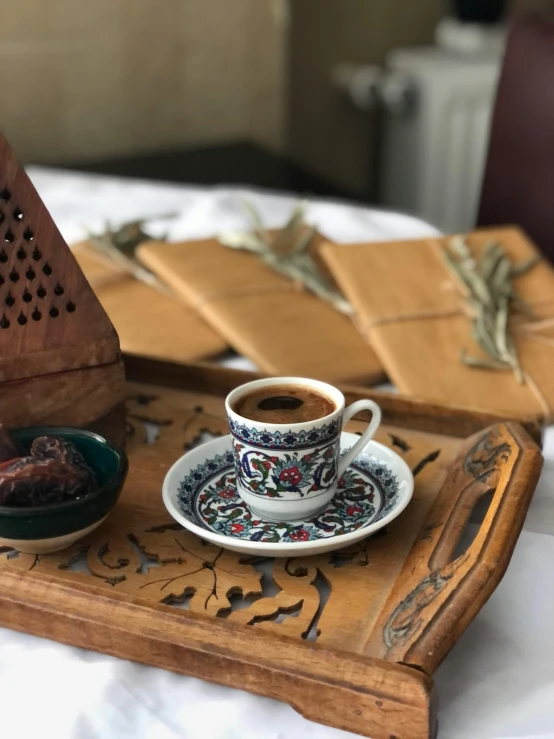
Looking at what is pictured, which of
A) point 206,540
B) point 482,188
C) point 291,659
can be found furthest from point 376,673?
point 482,188

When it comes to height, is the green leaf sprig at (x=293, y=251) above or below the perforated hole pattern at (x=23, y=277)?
below

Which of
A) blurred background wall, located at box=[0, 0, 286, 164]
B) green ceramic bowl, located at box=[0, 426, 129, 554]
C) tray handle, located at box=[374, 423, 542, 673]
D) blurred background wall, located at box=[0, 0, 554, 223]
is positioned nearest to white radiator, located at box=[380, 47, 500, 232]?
blurred background wall, located at box=[0, 0, 554, 223]

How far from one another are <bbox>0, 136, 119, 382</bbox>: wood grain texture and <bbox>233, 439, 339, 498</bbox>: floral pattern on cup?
14cm

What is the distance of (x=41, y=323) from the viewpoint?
62 cm

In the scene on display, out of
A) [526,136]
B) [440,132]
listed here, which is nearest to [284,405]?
[526,136]

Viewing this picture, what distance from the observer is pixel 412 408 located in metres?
0.72

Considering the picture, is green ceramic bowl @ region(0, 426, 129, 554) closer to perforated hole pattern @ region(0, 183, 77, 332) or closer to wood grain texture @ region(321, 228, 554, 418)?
perforated hole pattern @ region(0, 183, 77, 332)

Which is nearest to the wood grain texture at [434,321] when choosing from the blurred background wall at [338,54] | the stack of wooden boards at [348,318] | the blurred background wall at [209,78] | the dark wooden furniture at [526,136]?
the stack of wooden boards at [348,318]

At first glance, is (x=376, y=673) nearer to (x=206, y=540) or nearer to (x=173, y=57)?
(x=206, y=540)

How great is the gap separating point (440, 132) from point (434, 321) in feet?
4.51

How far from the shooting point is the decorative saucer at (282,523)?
1.75ft

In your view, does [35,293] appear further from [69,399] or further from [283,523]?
[283,523]

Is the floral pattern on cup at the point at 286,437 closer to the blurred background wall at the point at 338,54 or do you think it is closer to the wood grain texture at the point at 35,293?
the wood grain texture at the point at 35,293

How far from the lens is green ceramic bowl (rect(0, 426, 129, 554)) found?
20.2 inches
